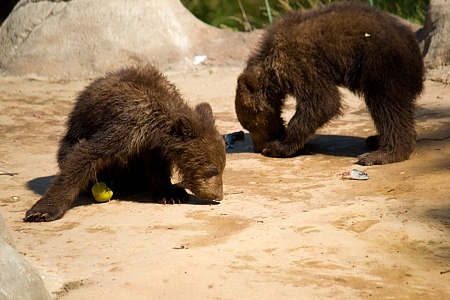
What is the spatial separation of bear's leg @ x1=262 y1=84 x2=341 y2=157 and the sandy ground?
0.80 feet

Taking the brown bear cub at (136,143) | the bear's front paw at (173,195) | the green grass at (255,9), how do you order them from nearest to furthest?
1. the brown bear cub at (136,143)
2. the bear's front paw at (173,195)
3. the green grass at (255,9)

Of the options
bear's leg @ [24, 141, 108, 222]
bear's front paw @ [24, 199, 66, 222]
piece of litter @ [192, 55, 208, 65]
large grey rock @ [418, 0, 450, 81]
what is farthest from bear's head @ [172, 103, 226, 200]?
piece of litter @ [192, 55, 208, 65]

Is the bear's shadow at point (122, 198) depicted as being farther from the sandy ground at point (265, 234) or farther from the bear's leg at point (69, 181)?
the bear's leg at point (69, 181)

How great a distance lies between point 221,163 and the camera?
729cm

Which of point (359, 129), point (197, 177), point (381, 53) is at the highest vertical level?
point (381, 53)

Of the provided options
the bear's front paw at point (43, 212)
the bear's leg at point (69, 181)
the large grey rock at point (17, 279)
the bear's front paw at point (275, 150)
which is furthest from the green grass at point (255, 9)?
the large grey rock at point (17, 279)

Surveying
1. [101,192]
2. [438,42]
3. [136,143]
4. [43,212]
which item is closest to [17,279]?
[43,212]

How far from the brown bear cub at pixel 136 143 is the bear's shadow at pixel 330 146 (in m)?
2.30

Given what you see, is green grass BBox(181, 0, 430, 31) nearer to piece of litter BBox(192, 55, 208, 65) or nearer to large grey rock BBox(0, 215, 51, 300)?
piece of litter BBox(192, 55, 208, 65)

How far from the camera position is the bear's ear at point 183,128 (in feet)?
23.5

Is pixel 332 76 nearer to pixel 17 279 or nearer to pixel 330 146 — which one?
pixel 330 146

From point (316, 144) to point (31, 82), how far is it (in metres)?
5.30

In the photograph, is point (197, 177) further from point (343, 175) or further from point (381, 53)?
point (381, 53)

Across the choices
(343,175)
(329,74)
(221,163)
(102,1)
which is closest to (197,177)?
(221,163)
